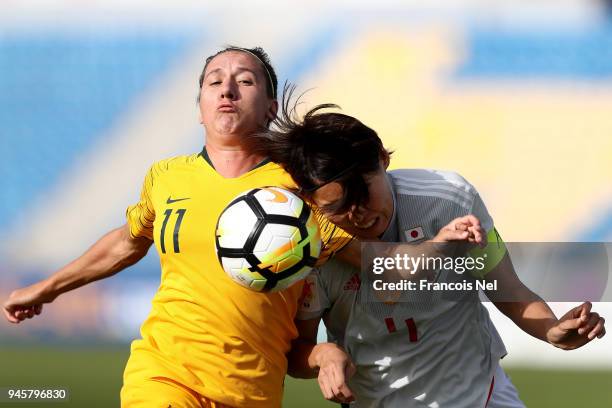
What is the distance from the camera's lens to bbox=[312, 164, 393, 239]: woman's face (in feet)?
9.80

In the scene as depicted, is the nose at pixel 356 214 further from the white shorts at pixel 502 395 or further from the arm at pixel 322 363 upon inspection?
the white shorts at pixel 502 395

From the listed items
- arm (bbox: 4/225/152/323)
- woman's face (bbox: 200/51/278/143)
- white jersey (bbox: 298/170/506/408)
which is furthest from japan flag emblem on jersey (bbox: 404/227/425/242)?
arm (bbox: 4/225/152/323)

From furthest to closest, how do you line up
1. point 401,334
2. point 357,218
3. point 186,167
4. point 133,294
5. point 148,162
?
point 148,162
point 133,294
point 186,167
point 401,334
point 357,218

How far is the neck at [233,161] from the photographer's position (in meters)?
3.38

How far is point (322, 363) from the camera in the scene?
2988mm

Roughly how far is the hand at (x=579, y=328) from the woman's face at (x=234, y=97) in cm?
130

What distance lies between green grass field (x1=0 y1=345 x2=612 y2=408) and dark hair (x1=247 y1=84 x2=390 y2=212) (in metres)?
3.26

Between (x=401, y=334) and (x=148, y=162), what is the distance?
17.6ft

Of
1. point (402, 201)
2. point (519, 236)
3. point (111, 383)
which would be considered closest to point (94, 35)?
point (111, 383)

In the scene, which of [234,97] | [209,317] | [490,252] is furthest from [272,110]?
[490,252]

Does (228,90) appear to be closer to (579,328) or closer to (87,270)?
(87,270)

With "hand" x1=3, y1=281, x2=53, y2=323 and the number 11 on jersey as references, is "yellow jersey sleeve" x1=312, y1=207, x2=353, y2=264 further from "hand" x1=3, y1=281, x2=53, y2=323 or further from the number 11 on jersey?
"hand" x1=3, y1=281, x2=53, y2=323

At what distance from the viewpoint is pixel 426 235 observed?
123 inches

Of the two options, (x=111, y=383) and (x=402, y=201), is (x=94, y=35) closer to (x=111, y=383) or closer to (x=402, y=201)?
(x=111, y=383)
